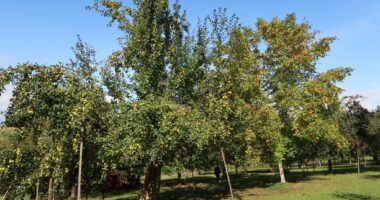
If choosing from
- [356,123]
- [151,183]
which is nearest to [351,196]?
[151,183]

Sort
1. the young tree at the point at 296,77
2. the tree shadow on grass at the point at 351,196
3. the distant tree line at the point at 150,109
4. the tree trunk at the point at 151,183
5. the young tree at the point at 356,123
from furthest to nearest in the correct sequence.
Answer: the young tree at the point at 356,123 → the young tree at the point at 296,77 → the tree trunk at the point at 151,183 → the tree shadow on grass at the point at 351,196 → the distant tree line at the point at 150,109

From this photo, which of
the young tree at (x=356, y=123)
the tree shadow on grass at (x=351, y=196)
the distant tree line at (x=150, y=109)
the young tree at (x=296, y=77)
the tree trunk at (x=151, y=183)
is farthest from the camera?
the young tree at (x=356, y=123)

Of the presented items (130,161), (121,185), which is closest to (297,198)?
(130,161)

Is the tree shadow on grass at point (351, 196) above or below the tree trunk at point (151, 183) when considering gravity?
below

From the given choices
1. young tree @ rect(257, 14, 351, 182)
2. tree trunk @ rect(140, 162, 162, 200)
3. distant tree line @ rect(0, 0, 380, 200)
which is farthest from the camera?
young tree @ rect(257, 14, 351, 182)

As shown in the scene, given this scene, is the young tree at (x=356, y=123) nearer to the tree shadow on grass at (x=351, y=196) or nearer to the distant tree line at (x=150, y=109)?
the distant tree line at (x=150, y=109)

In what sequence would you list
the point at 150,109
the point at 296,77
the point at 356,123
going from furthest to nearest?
1. the point at 356,123
2. the point at 296,77
3. the point at 150,109

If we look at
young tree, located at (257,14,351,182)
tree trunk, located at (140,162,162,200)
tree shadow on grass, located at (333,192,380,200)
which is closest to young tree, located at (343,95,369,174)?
young tree, located at (257,14,351,182)

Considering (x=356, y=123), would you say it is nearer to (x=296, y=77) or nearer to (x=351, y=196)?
(x=296, y=77)

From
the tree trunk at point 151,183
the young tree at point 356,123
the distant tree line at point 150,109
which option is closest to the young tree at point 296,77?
the distant tree line at point 150,109

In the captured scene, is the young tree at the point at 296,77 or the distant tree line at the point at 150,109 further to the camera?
the young tree at the point at 296,77

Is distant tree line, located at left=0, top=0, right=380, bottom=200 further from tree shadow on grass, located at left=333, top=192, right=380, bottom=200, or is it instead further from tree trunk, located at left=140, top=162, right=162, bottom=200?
tree shadow on grass, located at left=333, top=192, right=380, bottom=200

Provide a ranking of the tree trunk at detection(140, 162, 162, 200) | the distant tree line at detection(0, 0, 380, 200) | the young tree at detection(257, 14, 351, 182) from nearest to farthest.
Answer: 1. the distant tree line at detection(0, 0, 380, 200)
2. the tree trunk at detection(140, 162, 162, 200)
3. the young tree at detection(257, 14, 351, 182)

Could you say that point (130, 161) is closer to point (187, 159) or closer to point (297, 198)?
point (187, 159)
